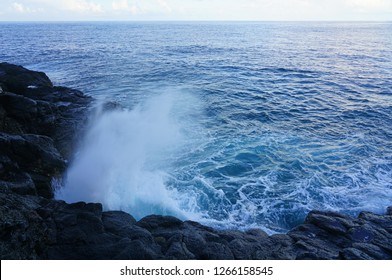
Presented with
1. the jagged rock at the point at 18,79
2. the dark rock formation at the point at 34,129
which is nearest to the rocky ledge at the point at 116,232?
the dark rock formation at the point at 34,129

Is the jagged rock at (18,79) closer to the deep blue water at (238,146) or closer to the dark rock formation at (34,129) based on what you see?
the dark rock formation at (34,129)

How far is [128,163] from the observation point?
16156 mm

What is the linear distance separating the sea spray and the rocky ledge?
1.73m

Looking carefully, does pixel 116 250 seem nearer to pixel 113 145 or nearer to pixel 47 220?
pixel 47 220

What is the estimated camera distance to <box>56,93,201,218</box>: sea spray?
1318cm

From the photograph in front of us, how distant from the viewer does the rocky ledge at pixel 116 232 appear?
760cm

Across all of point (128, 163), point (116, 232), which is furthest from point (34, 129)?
point (116, 232)

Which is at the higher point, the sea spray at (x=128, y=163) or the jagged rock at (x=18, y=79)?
the jagged rock at (x=18, y=79)

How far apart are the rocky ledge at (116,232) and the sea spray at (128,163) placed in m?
1.73

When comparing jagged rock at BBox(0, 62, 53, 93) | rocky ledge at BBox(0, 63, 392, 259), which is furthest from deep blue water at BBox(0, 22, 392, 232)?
jagged rock at BBox(0, 62, 53, 93)

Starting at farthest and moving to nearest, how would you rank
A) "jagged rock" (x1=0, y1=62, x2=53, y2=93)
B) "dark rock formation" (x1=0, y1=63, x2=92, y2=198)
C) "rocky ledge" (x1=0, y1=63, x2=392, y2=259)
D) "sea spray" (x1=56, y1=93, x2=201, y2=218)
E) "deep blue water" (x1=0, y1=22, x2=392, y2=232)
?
1. "jagged rock" (x1=0, y1=62, x2=53, y2=93)
2. "deep blue water" (x1=0, y1=22, x2=392, y2=232)
3. "sea spray" (x1=56, y1=93, x2=201, y2=218)
4. "dark rock formation" (x1=0, y1=63, x2=92, y2=198)
5. "rocky ledge" (x1=0, y1=63, x2=392, y2=259)

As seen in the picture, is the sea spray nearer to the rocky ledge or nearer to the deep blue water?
the deep blue water

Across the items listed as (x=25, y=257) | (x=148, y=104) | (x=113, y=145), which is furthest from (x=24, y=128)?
(x=148, y=104)

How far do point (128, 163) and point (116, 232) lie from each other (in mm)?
7707
